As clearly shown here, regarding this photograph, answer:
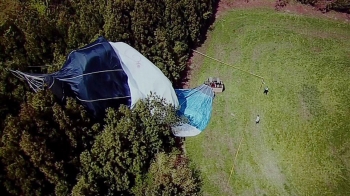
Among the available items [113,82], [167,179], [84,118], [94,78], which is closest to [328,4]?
[113,82]

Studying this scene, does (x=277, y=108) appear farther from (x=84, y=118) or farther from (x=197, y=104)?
(x=84, y=118)

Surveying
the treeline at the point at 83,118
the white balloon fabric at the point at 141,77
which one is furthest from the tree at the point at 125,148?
the white balloon fabric at the point at 141,77

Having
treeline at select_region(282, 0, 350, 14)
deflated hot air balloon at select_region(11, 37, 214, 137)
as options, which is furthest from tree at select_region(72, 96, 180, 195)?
treeline at select_region(282, 0, 350, 14)

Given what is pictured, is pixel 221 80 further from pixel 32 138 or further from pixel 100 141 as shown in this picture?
pixel 32 138

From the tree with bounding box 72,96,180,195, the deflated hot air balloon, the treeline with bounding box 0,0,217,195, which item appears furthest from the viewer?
the deflated hot air balloon

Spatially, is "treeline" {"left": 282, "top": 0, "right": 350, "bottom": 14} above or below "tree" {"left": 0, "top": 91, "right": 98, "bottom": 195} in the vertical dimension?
above

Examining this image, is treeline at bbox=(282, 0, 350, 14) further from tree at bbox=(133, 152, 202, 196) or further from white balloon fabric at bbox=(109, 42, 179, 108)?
tree at bbox=(133, 152, 202, 196)

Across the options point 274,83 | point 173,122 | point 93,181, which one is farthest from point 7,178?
point 274,83
